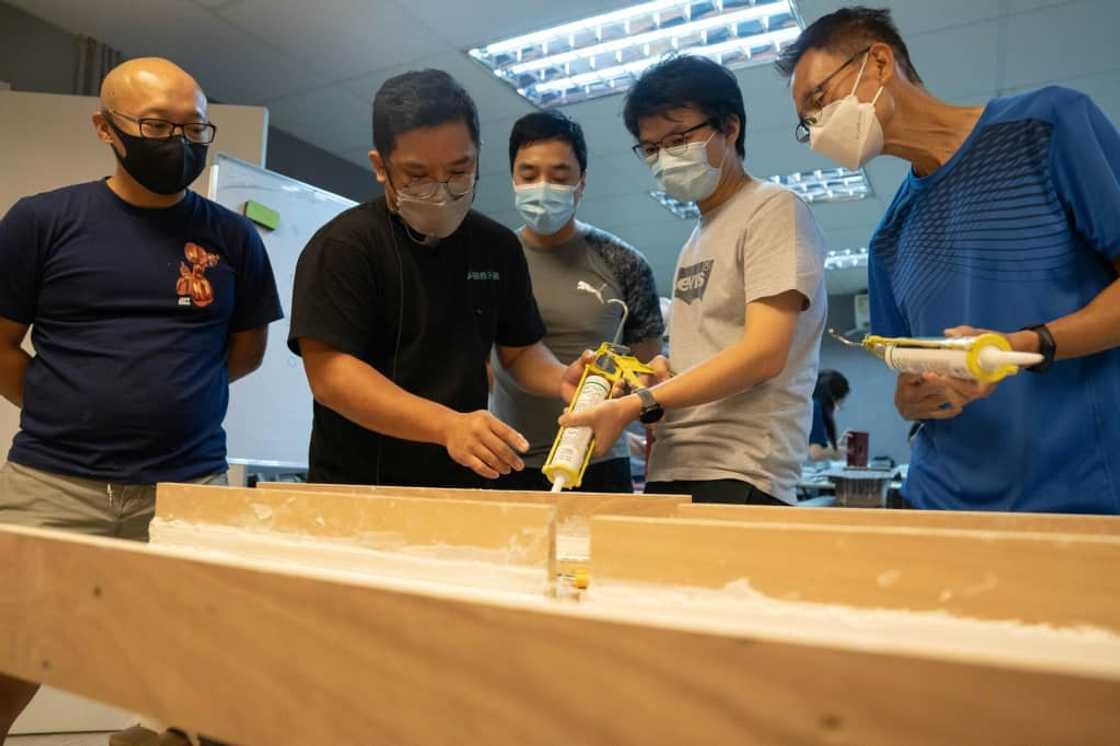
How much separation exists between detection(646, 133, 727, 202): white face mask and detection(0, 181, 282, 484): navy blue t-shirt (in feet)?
3.20

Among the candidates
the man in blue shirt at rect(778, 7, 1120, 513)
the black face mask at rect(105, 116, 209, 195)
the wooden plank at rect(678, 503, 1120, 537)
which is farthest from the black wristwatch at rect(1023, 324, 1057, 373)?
the black face mask at rect(105, 116, 209, 195)

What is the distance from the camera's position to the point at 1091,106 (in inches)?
42.9

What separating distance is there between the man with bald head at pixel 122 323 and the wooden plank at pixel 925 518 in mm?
1147

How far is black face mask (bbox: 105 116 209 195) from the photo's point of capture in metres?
1.55

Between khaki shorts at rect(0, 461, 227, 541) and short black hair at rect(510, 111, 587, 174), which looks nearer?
khaki shorts at rect(0, 461, 227, 541)

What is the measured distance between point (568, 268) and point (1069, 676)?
1590 mm

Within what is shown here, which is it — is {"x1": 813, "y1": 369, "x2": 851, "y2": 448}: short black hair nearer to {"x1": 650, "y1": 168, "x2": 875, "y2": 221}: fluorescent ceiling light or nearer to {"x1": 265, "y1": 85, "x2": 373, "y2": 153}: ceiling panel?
{"x1": 650, "y1": 168, "x2": 875, "y2": 221}: fluorescent ceiling light

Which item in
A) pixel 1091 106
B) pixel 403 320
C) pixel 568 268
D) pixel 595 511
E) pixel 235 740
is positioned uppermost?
pixel 1091 106

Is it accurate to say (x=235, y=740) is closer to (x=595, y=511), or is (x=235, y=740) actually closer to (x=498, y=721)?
(x=498, y=721)

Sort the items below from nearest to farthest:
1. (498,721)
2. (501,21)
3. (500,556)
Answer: (498,721), (500,556), (501,21)

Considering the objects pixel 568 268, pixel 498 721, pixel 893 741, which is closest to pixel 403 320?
pixel 568 268

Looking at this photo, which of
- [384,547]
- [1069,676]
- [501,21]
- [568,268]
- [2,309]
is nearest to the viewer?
[1069,676]

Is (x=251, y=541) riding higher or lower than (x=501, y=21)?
lower

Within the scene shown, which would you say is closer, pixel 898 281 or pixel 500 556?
pixel 500 556
